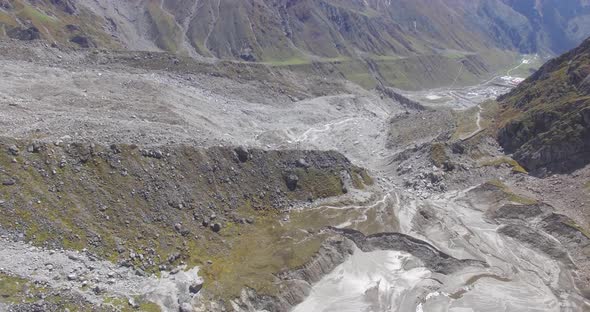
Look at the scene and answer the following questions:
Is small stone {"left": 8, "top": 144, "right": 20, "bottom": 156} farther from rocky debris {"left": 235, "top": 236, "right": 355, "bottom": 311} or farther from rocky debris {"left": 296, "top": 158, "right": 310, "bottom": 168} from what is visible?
rocky debris {"left": 296, "top": 158, "right": 310, "bottom": 168}

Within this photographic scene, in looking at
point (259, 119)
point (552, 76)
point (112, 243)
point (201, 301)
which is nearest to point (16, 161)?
point (112, 243)

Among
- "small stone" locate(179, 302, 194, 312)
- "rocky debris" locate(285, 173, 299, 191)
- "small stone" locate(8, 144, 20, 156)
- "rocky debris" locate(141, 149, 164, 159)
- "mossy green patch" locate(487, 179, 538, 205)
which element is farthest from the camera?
"mossy green patch" locate(487, 179, 538, 205)

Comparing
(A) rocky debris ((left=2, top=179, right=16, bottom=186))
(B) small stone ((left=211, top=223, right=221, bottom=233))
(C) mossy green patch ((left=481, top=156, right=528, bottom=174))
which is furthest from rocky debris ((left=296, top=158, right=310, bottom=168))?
(A) rocky debris ((left=2, top=179, right=16, bottom=186))

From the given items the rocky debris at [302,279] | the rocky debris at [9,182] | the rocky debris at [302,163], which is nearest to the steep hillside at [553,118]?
the rocky debris at [302,163]

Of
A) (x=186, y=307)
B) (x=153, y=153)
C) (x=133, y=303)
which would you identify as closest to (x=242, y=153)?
(x=153, y=153)

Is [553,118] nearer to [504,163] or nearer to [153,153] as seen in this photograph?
[504,163]
